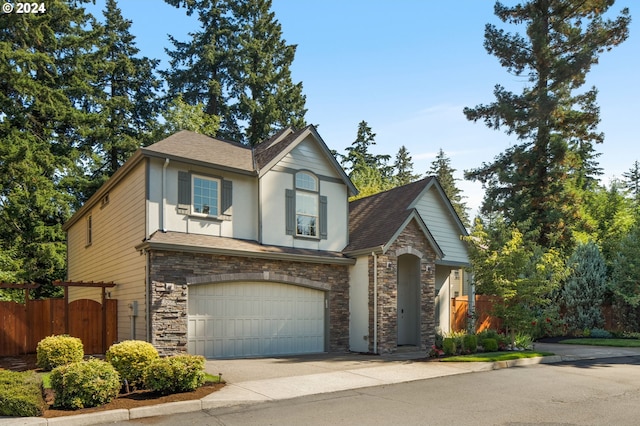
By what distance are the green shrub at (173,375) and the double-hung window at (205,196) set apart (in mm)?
6623

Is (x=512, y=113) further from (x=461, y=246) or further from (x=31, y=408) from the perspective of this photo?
(x=31, y=408)

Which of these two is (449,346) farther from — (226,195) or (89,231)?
(89,231)

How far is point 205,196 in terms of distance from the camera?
16453mm

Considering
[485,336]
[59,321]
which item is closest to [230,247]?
[59,321]

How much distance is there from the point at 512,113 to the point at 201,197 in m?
20.5


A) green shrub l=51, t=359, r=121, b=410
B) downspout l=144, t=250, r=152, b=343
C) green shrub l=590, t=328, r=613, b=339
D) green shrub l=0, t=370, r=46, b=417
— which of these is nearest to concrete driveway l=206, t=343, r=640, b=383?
downspout l=144, t=250, r=152, b=343

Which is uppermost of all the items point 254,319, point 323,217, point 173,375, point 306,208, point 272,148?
point 272,148

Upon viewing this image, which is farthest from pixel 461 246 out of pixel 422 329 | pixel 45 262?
pixel 45 262

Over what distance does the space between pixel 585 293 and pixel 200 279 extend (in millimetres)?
19707

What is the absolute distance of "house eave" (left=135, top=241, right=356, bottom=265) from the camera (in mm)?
14445

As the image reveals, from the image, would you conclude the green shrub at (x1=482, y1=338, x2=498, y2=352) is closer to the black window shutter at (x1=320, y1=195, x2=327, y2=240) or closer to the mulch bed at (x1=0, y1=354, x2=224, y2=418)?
the black window shutter at (x1=320, y1=195, x2=327, y2=240)

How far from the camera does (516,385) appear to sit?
1167 centimetres

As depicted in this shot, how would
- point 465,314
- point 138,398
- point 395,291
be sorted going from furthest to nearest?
point 465,314 → point 395,291 → point 138,398

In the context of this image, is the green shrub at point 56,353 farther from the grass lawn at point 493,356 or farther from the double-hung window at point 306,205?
the grass lawn at point 493,356
